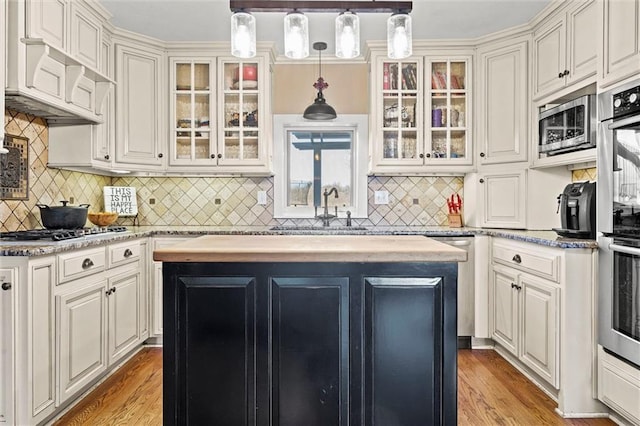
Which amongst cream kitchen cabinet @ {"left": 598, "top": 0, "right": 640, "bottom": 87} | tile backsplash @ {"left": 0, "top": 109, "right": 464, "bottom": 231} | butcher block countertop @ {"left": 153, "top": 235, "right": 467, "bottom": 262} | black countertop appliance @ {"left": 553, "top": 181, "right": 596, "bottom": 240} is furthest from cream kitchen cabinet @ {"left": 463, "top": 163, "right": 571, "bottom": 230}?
butcher block countertop @ {"left": 153, "top": 235, "right": 467, "bottom": 262}

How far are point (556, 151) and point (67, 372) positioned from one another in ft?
10.8

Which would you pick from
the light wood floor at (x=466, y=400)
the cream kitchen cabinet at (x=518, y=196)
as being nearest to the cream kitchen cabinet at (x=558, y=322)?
the light wood floor at (x=466, y=400)

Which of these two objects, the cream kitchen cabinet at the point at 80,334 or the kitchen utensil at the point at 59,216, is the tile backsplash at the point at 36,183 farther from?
the cream kitchen cabinet at the point at 80,334

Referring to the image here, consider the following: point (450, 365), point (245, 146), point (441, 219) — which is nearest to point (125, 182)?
point (245, 146)

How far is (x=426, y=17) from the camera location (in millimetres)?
3225

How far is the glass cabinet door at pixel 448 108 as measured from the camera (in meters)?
3.72

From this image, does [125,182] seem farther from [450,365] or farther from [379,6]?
[450,365]

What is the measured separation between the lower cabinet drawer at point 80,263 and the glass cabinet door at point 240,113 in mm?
1410

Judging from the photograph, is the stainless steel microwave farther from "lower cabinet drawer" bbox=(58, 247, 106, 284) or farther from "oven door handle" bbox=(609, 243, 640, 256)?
"lower cabinet drawer" bbox=(58, 247, 106, 284)

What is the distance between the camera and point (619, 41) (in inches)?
86.7

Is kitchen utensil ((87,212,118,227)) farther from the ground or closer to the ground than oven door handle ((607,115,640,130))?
closer to the ground

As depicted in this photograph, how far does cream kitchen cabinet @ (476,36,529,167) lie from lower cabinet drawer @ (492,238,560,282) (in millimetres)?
753

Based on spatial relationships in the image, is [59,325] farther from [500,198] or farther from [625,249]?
[500,198]

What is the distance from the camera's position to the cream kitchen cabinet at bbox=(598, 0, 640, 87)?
2.09 meters
